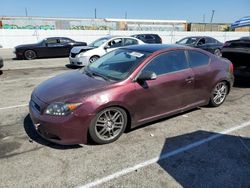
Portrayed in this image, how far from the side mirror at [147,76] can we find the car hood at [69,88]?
58 centimetres

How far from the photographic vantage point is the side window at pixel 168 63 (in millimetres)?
4648

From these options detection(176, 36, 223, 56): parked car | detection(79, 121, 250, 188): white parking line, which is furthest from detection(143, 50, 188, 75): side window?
detection(176, 36, 223, 56): parked car

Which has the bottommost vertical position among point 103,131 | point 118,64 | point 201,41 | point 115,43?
point 103,131

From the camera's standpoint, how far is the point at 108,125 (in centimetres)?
414

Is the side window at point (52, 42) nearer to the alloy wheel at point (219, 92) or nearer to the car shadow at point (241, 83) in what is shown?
the car shadow at point (241, 83)

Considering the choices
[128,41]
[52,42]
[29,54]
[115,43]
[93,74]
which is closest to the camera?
[93,74]

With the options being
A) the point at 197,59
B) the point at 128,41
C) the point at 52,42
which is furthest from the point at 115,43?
the point at 197,59

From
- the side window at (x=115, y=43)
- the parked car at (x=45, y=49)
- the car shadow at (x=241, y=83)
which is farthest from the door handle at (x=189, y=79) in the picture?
the parked car at (x=45, y=49)

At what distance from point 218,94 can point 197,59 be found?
1125 millimetres

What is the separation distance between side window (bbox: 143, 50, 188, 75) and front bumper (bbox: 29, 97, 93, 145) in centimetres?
148

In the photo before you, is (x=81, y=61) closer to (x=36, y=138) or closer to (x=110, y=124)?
(x=36, y=138)

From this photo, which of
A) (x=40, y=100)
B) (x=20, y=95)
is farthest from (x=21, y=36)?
(x=40, y=100)

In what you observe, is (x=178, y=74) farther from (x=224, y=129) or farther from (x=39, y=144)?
(x=39, y=144)

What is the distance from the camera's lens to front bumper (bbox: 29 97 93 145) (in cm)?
374
